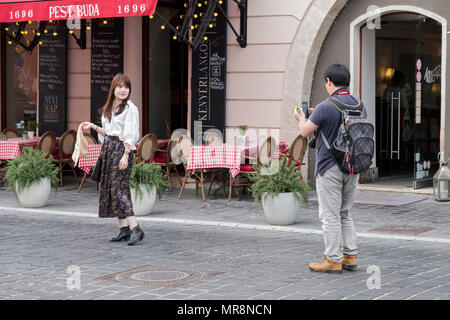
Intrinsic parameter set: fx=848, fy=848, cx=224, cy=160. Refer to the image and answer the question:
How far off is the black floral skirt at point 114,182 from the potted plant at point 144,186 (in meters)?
1.93

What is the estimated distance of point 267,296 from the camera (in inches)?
250

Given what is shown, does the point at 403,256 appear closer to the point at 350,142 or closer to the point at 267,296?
the point at 350,142

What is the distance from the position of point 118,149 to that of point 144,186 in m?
2.35

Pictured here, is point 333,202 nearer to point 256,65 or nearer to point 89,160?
point 89,160

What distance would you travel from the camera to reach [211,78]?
1438 centimetres

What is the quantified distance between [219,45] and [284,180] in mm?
4719

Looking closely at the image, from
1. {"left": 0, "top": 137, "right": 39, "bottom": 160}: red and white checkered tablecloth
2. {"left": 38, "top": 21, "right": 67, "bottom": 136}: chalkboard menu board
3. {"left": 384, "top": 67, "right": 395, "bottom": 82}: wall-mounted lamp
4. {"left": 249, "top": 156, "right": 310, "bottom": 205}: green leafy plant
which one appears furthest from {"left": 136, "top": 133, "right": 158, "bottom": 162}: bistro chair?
{"left": 384, "top": 67, "right": 395, "bottom": 82}: wall-mounted lamp

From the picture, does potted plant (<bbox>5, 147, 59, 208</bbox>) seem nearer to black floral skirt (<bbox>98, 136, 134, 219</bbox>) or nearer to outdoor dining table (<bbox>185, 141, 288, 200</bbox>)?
outdoor dining table (<bbox>185, 141, 288, 200</bbox>)

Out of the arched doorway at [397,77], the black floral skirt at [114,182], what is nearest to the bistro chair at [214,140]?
the arched doorway at [397,77]

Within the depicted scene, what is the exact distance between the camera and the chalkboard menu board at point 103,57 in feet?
50.8

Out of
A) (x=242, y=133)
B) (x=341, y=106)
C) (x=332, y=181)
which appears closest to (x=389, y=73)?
(x=242, y=133)

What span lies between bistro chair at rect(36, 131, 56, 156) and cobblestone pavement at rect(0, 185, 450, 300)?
208cm

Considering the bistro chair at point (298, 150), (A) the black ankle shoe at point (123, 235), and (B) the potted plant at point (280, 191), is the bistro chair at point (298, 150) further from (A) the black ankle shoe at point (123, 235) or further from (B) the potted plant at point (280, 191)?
(A) the black ankle shoe at point (123, 235)

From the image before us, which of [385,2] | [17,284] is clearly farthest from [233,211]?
[17,284]
